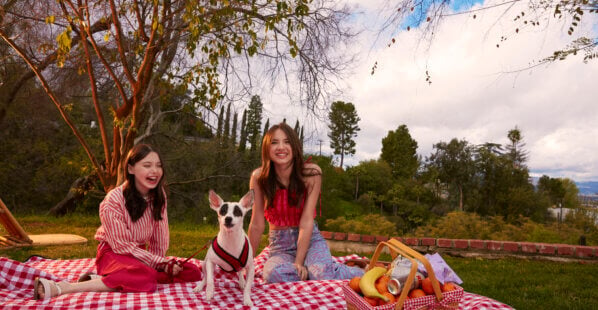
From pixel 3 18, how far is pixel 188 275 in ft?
19.4

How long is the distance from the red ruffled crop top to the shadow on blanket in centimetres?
68

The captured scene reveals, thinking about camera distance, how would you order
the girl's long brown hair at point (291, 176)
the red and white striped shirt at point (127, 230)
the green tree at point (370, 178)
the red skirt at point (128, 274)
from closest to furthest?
the red skirt at point (128, 274) → the red and white striped shirt at point (127, 230) → the girl's long brown hair at point (291, 176) → the green tree at point (370, 178)

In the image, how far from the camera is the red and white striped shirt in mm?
3521

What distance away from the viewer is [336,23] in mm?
6129

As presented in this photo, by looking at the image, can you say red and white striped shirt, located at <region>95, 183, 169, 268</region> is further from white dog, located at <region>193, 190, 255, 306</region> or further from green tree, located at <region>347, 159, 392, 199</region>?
green tree, located at <region>347, 159, 392, 199</region>

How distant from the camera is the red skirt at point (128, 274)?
3.26 meters

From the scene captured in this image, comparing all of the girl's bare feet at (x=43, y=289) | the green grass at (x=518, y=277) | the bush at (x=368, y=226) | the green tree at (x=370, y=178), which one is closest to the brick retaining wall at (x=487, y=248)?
the green grass at (x=518, y=277)

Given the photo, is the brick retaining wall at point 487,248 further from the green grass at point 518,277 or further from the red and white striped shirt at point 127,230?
the red and white striped shirt at point 127,230

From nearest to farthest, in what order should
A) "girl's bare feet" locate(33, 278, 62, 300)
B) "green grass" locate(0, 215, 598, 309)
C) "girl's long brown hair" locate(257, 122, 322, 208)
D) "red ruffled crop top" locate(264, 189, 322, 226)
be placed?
"girl's bare feet" locate(33, 278, 62, 300)
"girl's long brown hair" locate(257, 122, 322, 208)
"red ruffled crop top" locate(264, 189, 322, 226)
"green grass" locate(0, 215, 598, 309)

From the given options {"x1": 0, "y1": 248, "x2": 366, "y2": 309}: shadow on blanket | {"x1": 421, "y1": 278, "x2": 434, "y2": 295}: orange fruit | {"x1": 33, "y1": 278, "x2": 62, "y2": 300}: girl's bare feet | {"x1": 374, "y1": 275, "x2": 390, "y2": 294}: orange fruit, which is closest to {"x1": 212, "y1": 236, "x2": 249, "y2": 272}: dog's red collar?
{"x1": 0, "y1": 248, "x2": 366, "y2": 309}: shadow on blanket

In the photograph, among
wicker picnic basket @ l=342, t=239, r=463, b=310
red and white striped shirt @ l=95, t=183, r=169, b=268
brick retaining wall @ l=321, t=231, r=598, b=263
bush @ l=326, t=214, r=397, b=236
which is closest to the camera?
wicker picnic basket @ l=342, t=239, r=463, b=310

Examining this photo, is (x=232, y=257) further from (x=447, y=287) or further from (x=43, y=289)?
(x=447, y=287)

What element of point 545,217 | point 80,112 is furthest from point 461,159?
point 80,112

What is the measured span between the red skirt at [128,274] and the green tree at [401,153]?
29.9 m
